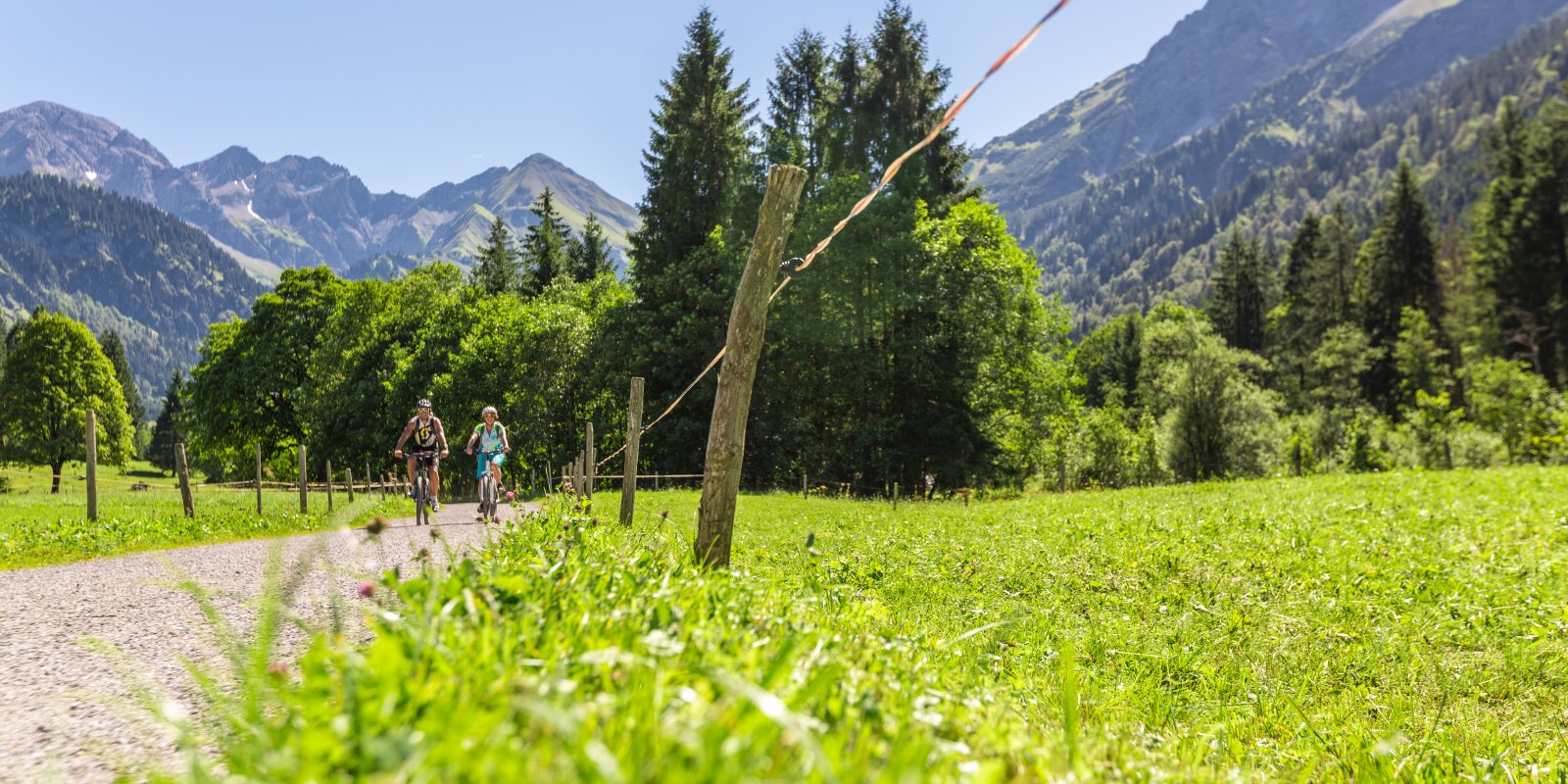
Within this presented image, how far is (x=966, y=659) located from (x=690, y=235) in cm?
3466

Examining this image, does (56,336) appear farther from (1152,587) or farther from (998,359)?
(1152,587)

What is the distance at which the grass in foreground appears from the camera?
1.69m

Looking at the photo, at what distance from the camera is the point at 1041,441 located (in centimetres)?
4088

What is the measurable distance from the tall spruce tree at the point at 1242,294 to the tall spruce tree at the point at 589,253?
68.4 meters

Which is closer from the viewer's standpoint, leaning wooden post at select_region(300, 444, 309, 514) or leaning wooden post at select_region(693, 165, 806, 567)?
leaning wooden post at select_region(693, 165, 806, 567)

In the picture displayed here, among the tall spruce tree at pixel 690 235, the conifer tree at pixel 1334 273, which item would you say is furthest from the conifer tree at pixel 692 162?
the conifer tree at pixel 1334 273

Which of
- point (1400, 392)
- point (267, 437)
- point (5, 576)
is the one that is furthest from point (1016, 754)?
point (1400, 392)

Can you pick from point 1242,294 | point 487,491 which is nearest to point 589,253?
point 487,491

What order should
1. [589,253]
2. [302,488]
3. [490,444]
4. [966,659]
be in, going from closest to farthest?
[966,659] → [490,444] → [302,488] → [589,253]

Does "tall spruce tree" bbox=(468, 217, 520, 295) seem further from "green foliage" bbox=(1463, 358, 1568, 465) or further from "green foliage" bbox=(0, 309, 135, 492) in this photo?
"green foliage" bbox=(1463, 358, 1568, 465)

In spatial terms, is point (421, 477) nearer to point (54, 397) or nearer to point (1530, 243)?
point (54, 397)

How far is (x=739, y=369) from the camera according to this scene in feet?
22.5

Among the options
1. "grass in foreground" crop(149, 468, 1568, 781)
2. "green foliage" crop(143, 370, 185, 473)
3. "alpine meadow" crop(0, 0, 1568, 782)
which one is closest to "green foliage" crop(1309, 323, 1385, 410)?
"alpine meadow" crop(0, 0, 1568, 782)

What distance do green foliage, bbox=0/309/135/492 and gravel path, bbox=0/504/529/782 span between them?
6173 cm
